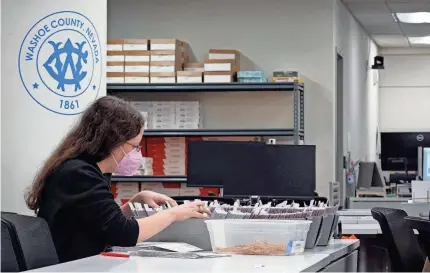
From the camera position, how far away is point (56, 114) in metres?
4.22

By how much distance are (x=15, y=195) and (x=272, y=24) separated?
14.6 ft

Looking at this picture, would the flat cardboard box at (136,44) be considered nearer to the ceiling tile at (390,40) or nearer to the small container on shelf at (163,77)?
the small container on shelf at (163,77)

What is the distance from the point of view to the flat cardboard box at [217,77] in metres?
7.45

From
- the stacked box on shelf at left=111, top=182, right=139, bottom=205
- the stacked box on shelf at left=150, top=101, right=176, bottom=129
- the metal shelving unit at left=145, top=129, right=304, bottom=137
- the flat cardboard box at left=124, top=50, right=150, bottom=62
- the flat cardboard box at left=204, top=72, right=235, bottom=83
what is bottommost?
the stacked box on shelf at left=111, top=182, right=139, bottom=205

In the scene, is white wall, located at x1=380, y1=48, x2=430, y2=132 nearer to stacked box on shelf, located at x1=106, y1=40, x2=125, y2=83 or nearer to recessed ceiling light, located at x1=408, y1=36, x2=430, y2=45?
recessed ceiling light, located at x1=408, y1=36, x2=430, y2=45

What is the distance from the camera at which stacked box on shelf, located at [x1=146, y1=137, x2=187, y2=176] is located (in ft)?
25.0

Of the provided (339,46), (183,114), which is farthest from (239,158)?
(339,46)

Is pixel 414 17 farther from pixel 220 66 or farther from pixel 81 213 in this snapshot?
pixel 81 213

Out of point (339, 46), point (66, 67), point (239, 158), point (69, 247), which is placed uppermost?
point (339, 46)

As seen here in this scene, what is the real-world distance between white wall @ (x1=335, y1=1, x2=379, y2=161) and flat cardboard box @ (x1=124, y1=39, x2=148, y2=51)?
2.08 m

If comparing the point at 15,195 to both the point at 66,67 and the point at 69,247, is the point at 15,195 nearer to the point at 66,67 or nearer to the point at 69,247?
the point at 66,67

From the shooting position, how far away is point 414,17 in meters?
10.8

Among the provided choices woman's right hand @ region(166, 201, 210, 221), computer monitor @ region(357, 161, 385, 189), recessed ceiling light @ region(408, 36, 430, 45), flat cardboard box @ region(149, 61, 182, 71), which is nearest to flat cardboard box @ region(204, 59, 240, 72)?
flat cardboard box @ region(149, 61, 182, 71)

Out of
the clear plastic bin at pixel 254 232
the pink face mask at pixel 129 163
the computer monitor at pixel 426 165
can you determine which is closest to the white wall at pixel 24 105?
the pink face mask at pixel 129 163
